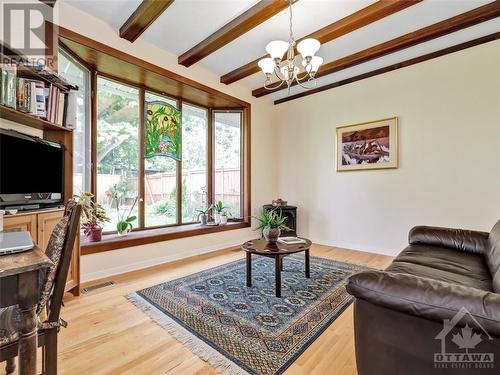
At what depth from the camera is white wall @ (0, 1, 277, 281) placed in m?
2.69

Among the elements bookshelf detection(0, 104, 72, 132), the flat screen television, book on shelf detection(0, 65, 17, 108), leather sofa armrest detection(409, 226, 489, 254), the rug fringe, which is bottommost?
the rug fringe

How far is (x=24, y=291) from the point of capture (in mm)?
890

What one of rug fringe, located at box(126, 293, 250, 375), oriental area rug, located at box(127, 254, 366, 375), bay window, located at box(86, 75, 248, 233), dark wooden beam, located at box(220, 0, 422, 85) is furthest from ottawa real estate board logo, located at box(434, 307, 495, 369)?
bay window, located at box(86, 75, 248, 233)

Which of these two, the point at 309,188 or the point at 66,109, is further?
the point at 309,188

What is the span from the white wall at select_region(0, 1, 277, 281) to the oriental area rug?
29.0 inches

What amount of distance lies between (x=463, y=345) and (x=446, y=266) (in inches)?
41.2

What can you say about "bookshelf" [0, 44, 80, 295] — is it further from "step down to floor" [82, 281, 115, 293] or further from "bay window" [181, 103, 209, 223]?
"bay window" [181, 103, 209, 223]

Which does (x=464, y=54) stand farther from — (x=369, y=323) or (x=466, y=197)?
(x=369, y=323)

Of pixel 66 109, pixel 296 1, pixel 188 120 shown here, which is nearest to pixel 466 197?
pixel 296 1

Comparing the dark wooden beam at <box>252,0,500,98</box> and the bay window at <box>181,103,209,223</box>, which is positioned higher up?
the dark wooden beam at <box>252,0,500,98</box>

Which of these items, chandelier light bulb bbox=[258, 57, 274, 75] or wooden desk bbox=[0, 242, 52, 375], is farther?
chandelier light bulb bbox=[258, 57, 274, 75]

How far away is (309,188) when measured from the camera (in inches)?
186

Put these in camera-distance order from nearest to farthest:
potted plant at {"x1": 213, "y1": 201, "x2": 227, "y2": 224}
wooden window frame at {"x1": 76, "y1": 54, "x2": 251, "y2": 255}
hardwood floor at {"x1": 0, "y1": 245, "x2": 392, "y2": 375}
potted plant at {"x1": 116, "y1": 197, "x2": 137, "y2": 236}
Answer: hardwood floor at {"x1": 0, "y1": 245, "x2": 392, "y2": 375} < wooden window frame at {"x1": 76, "y1": 54, "x2": 251, "y2": 255} < potted plant at {"x1": 116, "y1": 197, "x2": 137, "y2": 236} < potted plant at {"x1": 213, "y1": 201, "x2": 227, "y2": 224}

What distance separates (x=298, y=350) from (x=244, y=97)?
412cm
